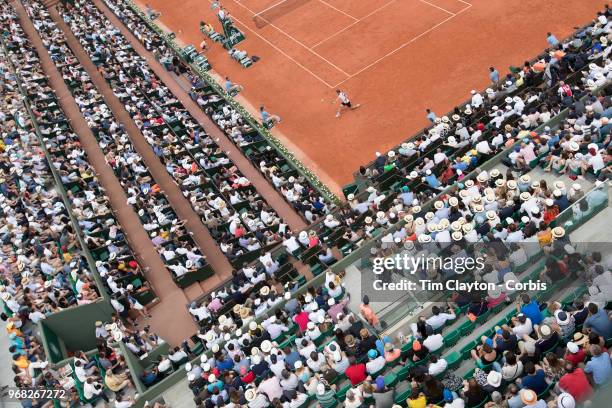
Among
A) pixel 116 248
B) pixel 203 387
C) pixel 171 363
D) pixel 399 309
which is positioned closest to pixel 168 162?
pixel 116 248

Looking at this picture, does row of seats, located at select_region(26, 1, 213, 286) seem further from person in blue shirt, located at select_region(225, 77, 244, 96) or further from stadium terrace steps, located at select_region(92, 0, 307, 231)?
person in blue shirt, located at select_region(225, 77, 244, 96)

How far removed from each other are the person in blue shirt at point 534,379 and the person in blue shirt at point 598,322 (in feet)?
4.82

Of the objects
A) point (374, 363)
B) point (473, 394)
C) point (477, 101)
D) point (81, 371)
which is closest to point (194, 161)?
point (81, 371)

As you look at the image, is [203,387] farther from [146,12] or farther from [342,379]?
[146,12]

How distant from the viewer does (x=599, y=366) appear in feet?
36.5

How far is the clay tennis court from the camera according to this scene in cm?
2672

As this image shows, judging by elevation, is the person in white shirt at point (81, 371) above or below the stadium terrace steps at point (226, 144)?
below

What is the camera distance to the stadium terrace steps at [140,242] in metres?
21.7

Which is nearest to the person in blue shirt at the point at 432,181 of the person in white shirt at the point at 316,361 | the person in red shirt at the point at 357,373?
the person in white shirt at the point at 316,361

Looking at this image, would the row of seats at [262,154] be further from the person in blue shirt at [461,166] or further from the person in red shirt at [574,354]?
the person in red shirt at [574,354]

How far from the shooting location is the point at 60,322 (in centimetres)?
2053

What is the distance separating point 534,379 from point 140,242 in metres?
17.9

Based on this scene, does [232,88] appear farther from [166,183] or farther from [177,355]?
[177,355]

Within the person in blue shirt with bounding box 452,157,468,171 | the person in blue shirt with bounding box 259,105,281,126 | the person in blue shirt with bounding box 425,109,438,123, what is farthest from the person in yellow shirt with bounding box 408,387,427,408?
the person in blue shirt with bounding box 259,105,281,126
